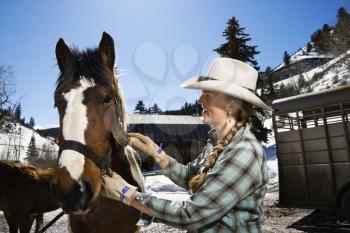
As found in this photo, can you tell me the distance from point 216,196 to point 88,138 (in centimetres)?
102

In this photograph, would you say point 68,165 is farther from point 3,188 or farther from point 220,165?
point 3,188

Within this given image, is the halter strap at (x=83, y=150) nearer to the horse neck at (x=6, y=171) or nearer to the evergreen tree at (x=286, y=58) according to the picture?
the horse neck at (x=6, y=171)

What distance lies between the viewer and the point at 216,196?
1.52 metres

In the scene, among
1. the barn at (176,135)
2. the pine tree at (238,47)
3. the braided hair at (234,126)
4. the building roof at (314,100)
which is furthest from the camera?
the barn at (176,135)

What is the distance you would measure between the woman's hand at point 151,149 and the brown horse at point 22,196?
4.29 meters

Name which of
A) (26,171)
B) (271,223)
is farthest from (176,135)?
(26,171)

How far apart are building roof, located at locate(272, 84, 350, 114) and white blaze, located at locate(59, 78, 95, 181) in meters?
6.59

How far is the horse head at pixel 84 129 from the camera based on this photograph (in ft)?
5.80

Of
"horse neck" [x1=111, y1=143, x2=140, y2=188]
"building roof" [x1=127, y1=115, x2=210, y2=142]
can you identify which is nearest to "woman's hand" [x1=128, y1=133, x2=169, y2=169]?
"horse neck" [x1=111, y1=143, x2=140, y2=188]

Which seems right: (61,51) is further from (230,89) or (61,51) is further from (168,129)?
(168,129)

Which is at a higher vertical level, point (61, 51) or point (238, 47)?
point (238, 47)

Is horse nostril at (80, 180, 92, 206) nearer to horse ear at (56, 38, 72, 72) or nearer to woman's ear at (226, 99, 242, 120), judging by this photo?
woman's ear at (226, 99, 242, 120)

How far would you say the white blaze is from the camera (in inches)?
71.3

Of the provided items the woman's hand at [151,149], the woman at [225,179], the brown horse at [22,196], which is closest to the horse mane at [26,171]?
the brown horse at [22,196]
